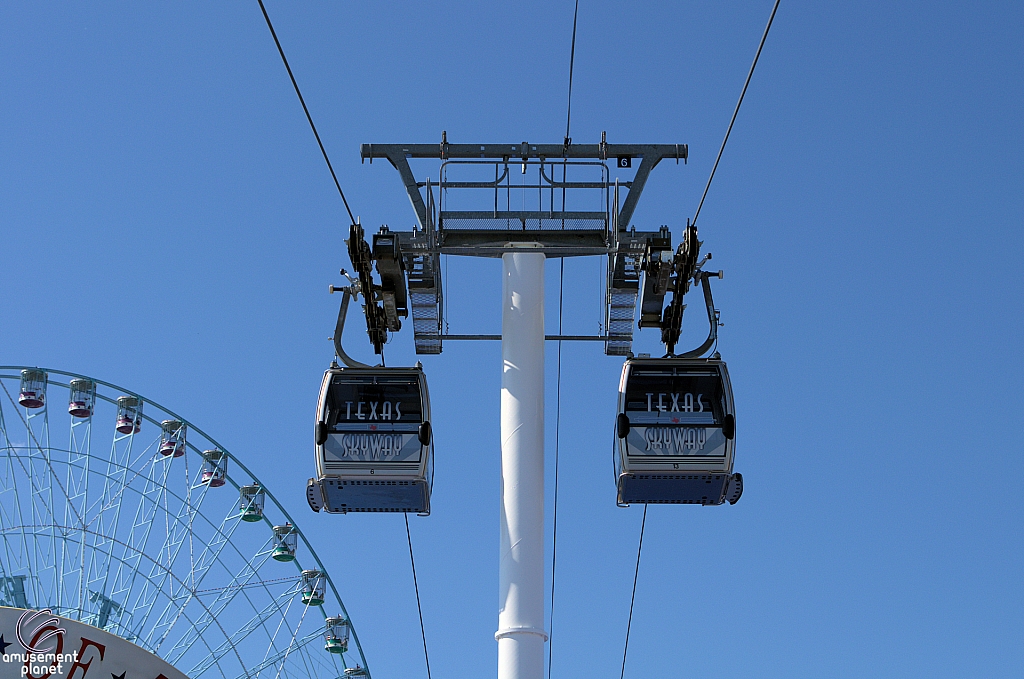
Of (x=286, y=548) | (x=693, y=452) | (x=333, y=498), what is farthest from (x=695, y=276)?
(x=286, y=548)

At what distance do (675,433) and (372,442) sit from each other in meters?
2.51

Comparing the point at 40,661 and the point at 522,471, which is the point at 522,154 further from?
the point at 40,661

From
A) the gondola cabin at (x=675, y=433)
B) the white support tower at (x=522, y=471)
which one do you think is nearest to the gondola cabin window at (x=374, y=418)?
the white support tower at (x=522, y=471)

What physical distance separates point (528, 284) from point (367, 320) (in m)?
1.64

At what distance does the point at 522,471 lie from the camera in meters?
10.1

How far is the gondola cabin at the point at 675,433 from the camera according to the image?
34.6 ft

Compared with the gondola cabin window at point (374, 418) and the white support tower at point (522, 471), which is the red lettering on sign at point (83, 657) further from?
the white support tower at point (522, 471)

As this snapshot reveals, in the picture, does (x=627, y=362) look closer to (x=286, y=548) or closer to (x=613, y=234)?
(x=613, y=234)

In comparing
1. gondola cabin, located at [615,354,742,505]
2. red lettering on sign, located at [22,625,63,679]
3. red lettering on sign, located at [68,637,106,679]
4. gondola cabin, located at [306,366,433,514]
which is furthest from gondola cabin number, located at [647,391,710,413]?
red lettering on sign, located at [22,625,63,679]

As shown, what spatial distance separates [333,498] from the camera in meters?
10.8

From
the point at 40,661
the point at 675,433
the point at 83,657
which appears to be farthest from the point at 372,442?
the point at 40,661

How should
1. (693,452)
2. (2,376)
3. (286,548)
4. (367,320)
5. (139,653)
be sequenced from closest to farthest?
(693,452) < (367,320) < (139,653) < (2,376) < (286,548)

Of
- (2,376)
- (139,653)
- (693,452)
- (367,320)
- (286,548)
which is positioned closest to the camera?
(693,452)

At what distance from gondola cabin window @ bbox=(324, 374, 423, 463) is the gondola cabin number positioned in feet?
6.36
